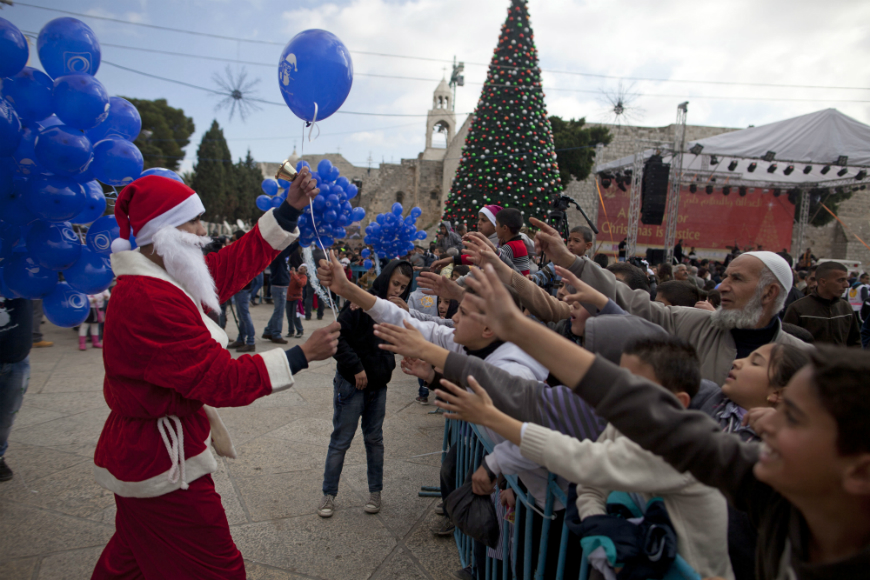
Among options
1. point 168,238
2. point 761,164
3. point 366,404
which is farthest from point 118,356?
point 761,164

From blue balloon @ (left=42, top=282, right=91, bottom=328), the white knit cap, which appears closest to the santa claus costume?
blue balloon @ (left=42, top=282, right=91, bottom=328)

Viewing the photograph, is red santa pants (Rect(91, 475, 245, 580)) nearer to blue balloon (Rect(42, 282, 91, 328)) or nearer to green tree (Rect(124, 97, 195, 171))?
blue balloon (Rect(42, 282, 91, 328))

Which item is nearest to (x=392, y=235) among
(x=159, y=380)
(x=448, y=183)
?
(x=159, y=380)

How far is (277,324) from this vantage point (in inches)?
332

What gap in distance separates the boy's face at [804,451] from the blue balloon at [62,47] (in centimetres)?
431

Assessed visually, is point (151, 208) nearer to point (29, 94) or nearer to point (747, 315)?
point (29, 94)

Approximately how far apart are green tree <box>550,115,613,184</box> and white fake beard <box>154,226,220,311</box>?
20.0 metres

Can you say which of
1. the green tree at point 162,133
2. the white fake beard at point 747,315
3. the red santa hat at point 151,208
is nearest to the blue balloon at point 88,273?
the red santa hat at point 151,208

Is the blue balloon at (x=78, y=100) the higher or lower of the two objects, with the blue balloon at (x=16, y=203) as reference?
higher

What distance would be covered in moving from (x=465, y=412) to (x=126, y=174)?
322 centimetres

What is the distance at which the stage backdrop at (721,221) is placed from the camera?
59.4ft

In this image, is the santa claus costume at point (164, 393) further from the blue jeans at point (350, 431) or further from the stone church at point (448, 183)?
the stone church at point (448, 183)

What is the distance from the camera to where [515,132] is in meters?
12.9

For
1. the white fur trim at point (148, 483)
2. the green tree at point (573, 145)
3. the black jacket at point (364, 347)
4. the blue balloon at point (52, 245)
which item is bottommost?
the white fur trim at point (148, 483)
